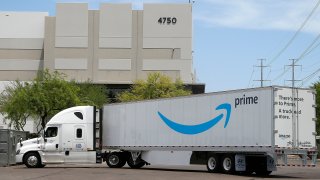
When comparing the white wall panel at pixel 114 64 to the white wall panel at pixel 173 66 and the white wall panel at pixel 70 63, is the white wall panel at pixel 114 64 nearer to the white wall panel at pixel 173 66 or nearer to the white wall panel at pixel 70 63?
the white wall panel at pixel 70 63

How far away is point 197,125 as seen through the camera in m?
26.0

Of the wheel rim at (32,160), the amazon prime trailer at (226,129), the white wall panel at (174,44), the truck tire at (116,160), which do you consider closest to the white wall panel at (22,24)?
the white wall panel at (174,44)

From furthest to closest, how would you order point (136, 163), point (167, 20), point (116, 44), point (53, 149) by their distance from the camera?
point (167, 20) → point (116, 44) → point (53, 149) → point (136, 163)

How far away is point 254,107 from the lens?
23.1m

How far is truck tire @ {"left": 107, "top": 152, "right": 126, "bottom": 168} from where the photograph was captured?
1204 inches

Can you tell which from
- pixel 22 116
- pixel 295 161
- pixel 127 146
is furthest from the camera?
pixel 22 116

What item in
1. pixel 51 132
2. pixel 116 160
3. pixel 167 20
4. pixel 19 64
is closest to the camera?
pixel 116 160

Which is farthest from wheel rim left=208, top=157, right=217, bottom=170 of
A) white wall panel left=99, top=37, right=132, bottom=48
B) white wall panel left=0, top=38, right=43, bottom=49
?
white wall panel left=0, top=38, right=43, bottom=49

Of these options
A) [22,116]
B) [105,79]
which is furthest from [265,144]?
[105,79]

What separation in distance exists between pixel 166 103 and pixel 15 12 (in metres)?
74.6

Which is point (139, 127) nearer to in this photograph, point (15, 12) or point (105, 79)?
point (105, 79)

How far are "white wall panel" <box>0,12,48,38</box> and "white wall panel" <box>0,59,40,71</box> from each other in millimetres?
4574

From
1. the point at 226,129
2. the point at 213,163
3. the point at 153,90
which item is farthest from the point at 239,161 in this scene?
the point at 153,90

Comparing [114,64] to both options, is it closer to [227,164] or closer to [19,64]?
[19,64]
